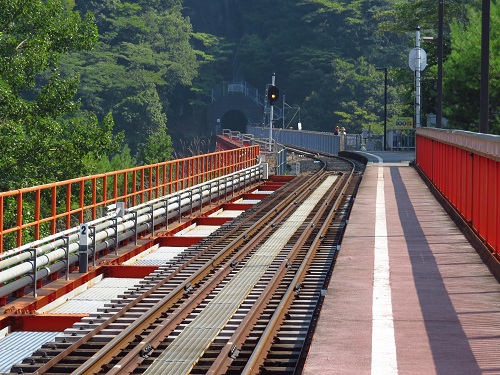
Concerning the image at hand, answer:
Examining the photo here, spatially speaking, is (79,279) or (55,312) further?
(79,279)

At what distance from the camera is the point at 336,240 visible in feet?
72.6

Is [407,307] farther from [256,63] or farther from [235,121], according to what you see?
[235,121]

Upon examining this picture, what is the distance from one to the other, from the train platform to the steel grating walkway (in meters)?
1.22

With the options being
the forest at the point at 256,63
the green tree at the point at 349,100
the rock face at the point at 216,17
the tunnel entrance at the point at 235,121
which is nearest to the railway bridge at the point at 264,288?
the forest at the point at 256,63

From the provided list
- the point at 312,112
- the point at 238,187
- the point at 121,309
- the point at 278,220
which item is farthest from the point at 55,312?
the point at 312,112

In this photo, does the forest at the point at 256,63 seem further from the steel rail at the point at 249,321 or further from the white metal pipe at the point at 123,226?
the steel rail at the point at 249,321

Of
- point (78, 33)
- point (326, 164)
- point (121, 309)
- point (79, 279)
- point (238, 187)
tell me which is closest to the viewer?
A: point (121, 309)

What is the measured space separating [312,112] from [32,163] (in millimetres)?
93647

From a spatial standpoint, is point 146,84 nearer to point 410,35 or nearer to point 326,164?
point 410,35

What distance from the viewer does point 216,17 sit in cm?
17688

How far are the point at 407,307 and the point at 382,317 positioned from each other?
709 mm

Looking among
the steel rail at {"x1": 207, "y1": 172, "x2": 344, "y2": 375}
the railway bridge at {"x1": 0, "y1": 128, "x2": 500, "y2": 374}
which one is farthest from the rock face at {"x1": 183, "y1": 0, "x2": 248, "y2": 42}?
the steel rail at {"x1": 207, "y1": 172, "x2": 344, "y2": 375}

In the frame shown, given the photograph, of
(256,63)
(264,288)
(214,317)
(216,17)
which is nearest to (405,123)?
(264,288)

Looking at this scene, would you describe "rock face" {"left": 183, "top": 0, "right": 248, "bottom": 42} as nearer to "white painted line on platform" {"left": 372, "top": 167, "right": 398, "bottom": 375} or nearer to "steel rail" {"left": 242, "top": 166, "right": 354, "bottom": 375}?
"steel rail" {"left": 242, "top": 166, "right": 354, "bottom": 375}
